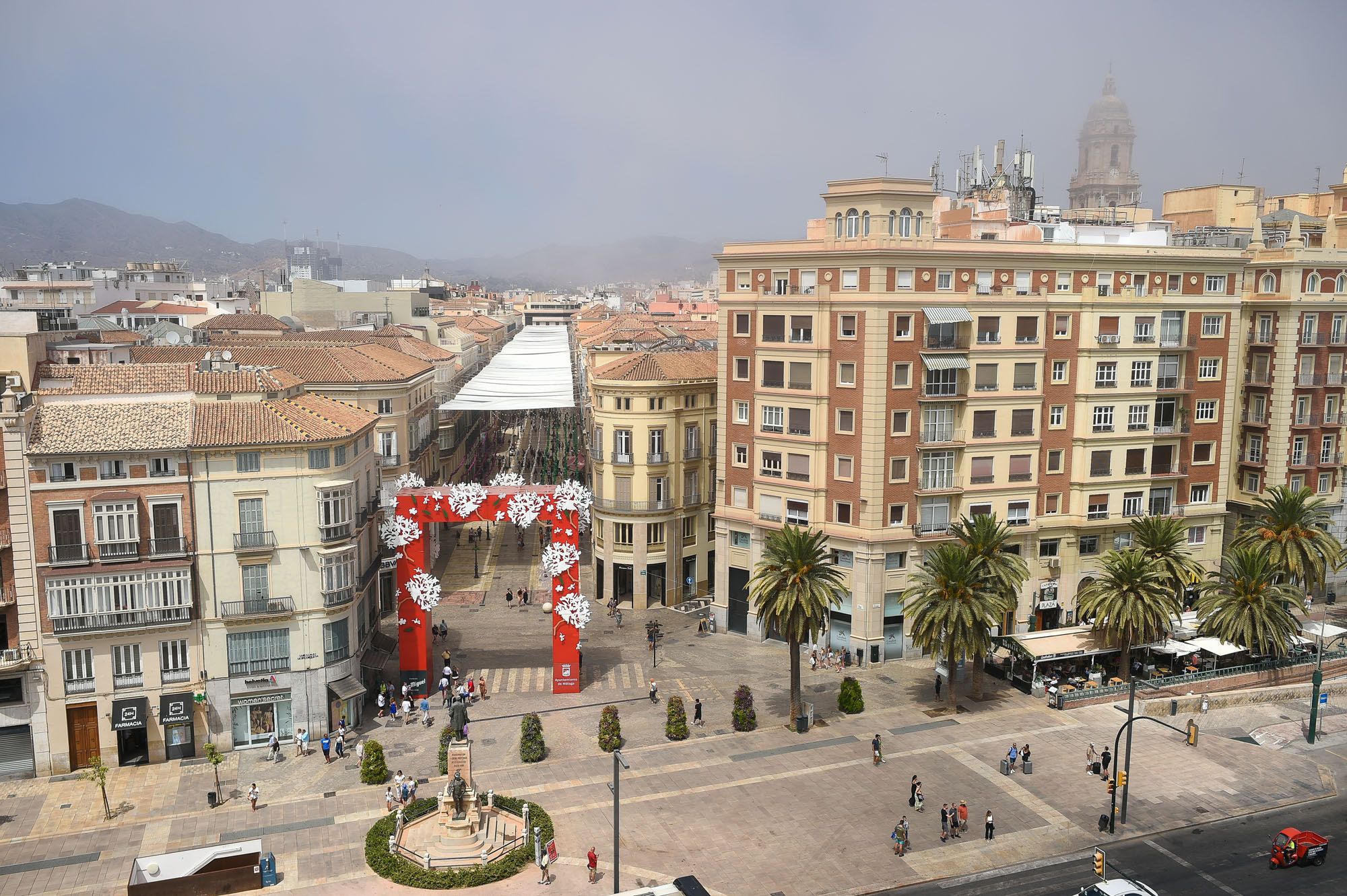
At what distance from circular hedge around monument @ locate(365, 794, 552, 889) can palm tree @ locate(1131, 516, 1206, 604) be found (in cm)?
3970

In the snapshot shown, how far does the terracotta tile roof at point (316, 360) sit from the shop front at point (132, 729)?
3065 cm

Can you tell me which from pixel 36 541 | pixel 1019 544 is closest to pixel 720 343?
pixel 1019 544

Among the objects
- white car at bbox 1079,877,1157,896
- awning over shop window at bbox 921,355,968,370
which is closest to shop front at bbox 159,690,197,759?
white car at bbox 1079,877,1157,896

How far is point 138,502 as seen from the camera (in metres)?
49.6

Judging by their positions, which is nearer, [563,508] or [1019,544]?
[563,508]

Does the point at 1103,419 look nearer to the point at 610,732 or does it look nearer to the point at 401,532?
the point at 610,732

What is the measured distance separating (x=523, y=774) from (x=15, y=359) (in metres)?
36.1

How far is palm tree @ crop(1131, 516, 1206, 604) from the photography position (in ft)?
200

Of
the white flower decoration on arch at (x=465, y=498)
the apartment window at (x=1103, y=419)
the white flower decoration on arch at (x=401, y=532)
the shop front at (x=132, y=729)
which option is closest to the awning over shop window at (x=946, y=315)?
the apartment window at (x=1103, y=419)

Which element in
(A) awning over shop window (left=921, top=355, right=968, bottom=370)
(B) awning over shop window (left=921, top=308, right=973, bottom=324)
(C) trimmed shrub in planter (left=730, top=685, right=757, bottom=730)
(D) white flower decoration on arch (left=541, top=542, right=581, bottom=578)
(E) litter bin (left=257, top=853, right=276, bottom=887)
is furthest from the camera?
(A) awning over shop window (left=921, top=355, right=968, bottom=370)

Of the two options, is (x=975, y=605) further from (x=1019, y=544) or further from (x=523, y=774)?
(x=523, y=774)

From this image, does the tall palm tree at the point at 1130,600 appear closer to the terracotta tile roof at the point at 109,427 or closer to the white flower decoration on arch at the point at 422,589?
the white flower decoration on arch at the point at 422,589

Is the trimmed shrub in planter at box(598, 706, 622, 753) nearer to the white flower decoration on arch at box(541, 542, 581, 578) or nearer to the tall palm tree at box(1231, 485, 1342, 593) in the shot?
the white flower decoration on arch at box(541, 542, 581, 578)

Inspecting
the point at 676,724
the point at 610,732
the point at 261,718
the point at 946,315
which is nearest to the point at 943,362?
the point at 946,315
